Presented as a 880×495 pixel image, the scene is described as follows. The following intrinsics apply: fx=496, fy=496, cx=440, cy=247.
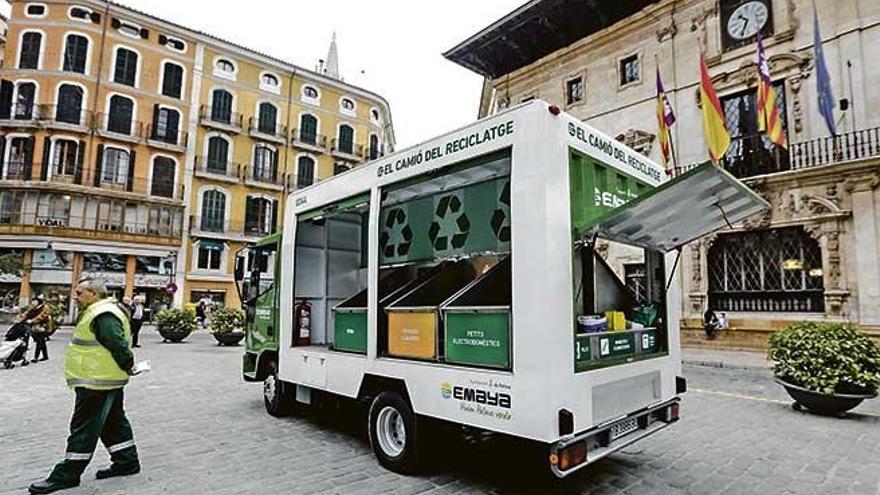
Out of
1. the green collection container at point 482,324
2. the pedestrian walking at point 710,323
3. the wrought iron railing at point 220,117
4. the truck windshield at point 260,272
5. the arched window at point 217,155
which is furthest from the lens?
the arched window at point 217,155

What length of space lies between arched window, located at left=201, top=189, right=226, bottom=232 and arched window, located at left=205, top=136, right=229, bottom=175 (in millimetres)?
1584

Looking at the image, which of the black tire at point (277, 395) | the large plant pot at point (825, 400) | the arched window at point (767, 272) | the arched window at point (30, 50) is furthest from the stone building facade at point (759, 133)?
the arched window at point (30, 50)

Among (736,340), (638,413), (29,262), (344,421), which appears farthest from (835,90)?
(29,262)

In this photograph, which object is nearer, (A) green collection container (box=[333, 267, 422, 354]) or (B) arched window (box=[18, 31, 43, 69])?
(A) green collection container (box=[333, 267, 422, 354])

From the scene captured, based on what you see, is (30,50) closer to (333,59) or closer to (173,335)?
(173,335)

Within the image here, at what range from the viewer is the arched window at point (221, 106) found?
3381 cm

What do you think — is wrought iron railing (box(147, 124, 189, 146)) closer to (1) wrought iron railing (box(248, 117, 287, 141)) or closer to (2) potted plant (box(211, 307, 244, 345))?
(1) wrought iron railing (box(248, 117, 287, 141))

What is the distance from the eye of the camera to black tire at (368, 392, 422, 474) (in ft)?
14.6

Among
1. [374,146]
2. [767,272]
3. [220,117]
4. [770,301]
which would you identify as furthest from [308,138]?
[770,301]

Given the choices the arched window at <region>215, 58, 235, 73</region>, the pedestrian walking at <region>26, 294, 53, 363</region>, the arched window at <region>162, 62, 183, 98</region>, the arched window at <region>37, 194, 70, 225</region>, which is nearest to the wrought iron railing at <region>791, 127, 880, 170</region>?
the pedestrian walking at <region>26, 294, 53, 363</region>

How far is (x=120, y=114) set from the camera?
30.5 metres

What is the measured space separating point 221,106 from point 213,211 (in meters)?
7.30

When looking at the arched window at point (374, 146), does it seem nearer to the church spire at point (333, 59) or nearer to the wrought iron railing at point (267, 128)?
the wrought iron railing at point (267, 128)

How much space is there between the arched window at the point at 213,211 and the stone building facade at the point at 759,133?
76.3 feet
